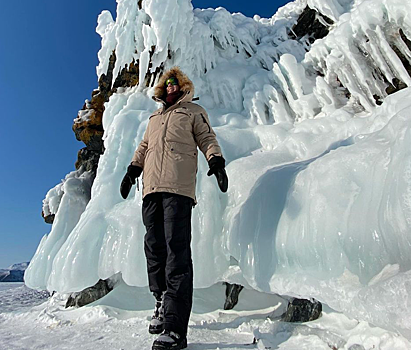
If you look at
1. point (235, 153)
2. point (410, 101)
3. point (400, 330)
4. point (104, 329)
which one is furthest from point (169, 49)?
point (400, 330)

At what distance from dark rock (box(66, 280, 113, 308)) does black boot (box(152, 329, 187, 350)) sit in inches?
159

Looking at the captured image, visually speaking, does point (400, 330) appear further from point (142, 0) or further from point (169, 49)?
point (142, 0)

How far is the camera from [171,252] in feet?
7.19

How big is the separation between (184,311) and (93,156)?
6.81 meters

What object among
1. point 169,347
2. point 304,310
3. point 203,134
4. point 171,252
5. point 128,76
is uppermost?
point 128,76

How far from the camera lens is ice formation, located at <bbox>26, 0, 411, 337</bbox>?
203 cm

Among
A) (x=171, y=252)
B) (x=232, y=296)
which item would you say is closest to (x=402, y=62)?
(x=232, y=296)

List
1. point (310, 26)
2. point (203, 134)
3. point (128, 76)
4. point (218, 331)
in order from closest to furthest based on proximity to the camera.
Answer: point (203, 134)
point (218, 331)
point (128, 76)
point (310, 26)

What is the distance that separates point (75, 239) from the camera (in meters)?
3.94

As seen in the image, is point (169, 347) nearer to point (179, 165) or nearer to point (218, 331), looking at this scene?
point (218, 331)

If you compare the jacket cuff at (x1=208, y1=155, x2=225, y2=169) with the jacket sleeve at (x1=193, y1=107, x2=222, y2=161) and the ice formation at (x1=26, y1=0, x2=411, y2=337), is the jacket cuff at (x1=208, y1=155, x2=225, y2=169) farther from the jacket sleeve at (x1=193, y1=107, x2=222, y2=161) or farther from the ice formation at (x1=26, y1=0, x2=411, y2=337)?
the ice formation at (x1=26, y1=0, x2=411, y2=337)

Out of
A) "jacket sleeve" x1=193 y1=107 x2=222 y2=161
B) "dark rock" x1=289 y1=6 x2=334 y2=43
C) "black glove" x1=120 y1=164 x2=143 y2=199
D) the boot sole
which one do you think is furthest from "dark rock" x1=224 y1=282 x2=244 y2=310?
"dark rock" x1=289 y1=6 x2=334 y2=43

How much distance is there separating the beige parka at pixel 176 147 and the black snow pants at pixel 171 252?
0.10m

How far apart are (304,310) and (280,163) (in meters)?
1.45
